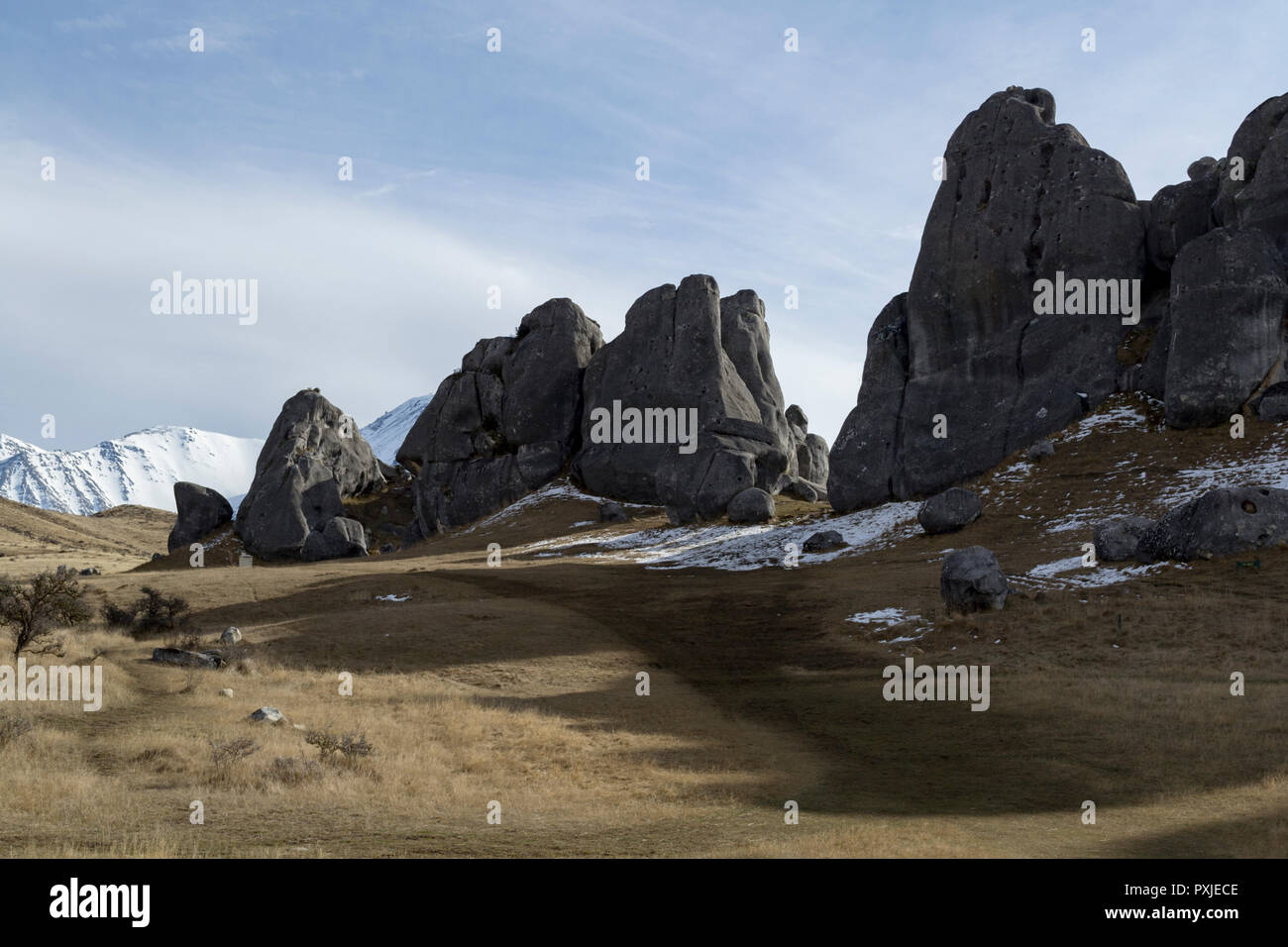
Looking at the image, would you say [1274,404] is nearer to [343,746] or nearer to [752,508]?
[752,508]

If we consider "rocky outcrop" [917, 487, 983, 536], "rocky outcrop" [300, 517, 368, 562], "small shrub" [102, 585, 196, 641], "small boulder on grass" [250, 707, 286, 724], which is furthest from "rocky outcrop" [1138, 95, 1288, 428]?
"rocky outcrop" [300, 517, 368, 562]

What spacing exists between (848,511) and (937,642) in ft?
81.4

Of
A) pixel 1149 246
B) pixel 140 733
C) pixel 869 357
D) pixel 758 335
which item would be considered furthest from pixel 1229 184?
pixel 140 733

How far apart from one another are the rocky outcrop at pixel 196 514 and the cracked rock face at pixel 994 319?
46.1 meters

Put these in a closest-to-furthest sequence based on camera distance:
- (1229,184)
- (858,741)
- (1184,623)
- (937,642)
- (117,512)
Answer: (858,741) → (1184,623) → (937,642) → (1229,184) → (117,512)

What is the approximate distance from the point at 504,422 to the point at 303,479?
15.9 m

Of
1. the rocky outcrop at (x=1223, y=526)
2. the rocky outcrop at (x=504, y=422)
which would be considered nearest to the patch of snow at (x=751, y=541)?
the rocky outcrop at (x=1223, y=526)

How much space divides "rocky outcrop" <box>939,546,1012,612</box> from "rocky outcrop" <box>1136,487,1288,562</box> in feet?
19.1

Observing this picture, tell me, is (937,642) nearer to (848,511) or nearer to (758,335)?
(848,511)

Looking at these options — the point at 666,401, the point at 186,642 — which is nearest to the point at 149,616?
the point at 186,642

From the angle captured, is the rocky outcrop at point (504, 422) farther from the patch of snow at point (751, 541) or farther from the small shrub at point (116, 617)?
the small shrub at point (116, 617)

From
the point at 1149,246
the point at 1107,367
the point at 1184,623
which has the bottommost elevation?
the point at 1184,623

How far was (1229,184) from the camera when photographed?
149ft

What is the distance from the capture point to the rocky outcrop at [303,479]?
66.2 meters
